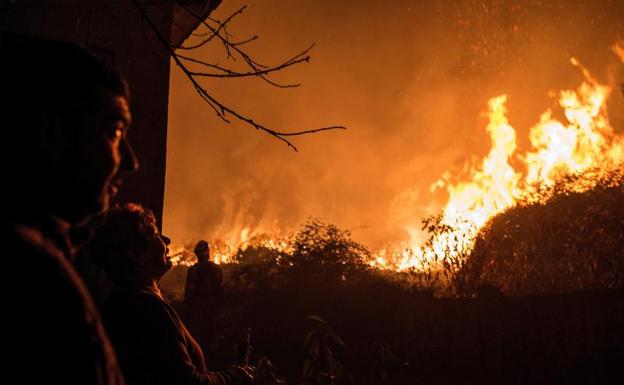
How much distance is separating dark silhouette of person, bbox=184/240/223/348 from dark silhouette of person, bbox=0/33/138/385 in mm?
10070

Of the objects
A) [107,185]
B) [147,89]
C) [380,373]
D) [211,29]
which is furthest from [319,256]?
[107,185]

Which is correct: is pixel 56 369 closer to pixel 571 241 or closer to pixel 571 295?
pixel 571 295

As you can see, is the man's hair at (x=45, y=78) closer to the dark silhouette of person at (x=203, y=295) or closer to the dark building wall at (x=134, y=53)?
the dark building wall at (x=134, y=53)

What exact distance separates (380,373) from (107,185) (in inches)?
380

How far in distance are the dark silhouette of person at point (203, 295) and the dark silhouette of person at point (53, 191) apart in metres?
10.1

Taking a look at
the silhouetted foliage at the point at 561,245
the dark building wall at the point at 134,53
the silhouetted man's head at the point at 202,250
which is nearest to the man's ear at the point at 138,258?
the dark building wall at the point at 134,53

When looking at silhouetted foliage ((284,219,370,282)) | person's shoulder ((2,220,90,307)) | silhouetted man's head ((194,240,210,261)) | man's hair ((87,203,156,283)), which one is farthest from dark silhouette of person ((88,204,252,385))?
silhouetted foliage ((284,219,370,282))

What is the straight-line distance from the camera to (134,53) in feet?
23.7

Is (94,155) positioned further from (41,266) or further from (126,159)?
(41,266)

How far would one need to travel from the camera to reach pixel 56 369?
0.90m

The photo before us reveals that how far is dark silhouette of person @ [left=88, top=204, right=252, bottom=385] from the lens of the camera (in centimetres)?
226

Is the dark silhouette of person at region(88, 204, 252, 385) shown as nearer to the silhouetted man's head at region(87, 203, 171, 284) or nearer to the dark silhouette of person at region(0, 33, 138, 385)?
the silhouetted man's head at region(87, 203, 171, 284)

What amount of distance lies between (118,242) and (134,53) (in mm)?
5486

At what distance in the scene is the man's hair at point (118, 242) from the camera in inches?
102
